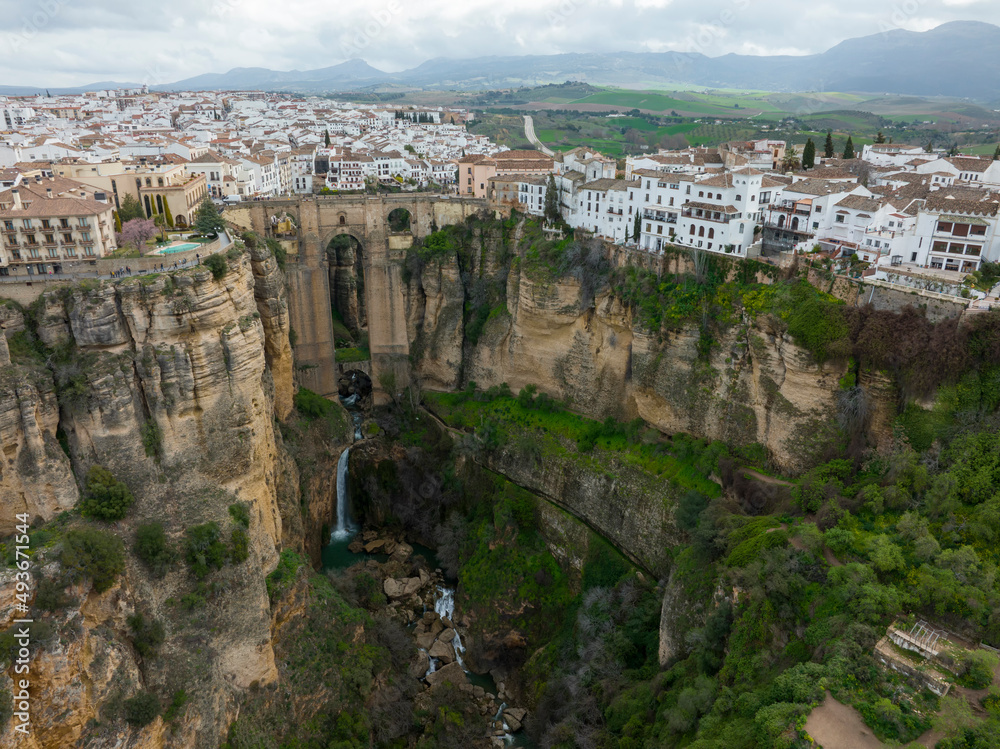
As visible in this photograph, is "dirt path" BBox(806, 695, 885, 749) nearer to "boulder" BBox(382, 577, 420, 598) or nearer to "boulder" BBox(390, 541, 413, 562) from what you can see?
"boulder" BBox(382, 577, 420, 598)

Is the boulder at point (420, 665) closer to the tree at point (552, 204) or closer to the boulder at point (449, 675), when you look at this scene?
the boulder at point (449, 675)

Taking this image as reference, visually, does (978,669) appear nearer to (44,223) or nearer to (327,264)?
(44,223)

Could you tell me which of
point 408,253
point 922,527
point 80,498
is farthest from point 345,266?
point 922,527

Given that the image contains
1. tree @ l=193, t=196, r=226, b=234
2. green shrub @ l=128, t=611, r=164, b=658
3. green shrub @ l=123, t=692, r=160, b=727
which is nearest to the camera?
green shrub @ l=123, t=692, r=160, b=727

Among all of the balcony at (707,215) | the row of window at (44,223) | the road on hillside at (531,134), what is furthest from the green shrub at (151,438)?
the road on hillside at (531,134)

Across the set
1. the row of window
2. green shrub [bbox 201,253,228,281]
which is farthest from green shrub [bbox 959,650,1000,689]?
the row of window

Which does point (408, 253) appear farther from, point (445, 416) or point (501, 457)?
point (501, 457)
